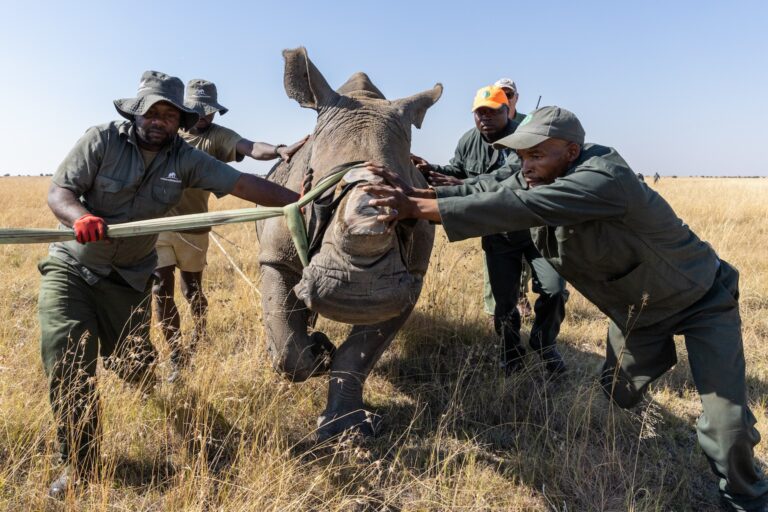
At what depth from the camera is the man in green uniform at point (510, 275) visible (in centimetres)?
512

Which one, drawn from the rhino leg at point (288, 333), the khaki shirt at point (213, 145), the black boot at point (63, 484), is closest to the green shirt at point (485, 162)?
the rhino leg at point (288, 333)

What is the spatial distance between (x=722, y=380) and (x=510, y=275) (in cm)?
237

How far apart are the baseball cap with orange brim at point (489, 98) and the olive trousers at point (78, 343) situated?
3.30 meters

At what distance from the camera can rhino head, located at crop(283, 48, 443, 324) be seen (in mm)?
2811

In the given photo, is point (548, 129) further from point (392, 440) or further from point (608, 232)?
point (392, 440)

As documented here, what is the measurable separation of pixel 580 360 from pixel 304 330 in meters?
2.83

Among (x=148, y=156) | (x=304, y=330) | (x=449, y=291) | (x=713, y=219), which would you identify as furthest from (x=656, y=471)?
(x=713, y=219)

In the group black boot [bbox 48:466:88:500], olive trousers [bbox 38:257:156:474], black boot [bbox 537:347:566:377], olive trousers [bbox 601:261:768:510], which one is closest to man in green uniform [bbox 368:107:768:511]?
olive trousers [bbox 601:261:768:510]

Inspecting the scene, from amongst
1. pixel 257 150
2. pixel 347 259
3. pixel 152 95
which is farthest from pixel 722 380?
pixel 257 150

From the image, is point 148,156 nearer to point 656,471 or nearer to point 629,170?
point 629,170

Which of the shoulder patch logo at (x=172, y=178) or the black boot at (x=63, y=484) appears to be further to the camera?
the shoulder patch logo at (x=172, y=178)

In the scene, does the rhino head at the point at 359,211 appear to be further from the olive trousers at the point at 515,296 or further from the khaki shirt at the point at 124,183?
the olive trousers at the point at 515,296

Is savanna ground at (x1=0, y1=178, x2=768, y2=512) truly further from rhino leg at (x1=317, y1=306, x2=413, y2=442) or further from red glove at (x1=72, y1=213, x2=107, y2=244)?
red glove at (x1=72, y1=213, x2=107, y2=244)

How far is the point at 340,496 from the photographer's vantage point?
3.08 meters
